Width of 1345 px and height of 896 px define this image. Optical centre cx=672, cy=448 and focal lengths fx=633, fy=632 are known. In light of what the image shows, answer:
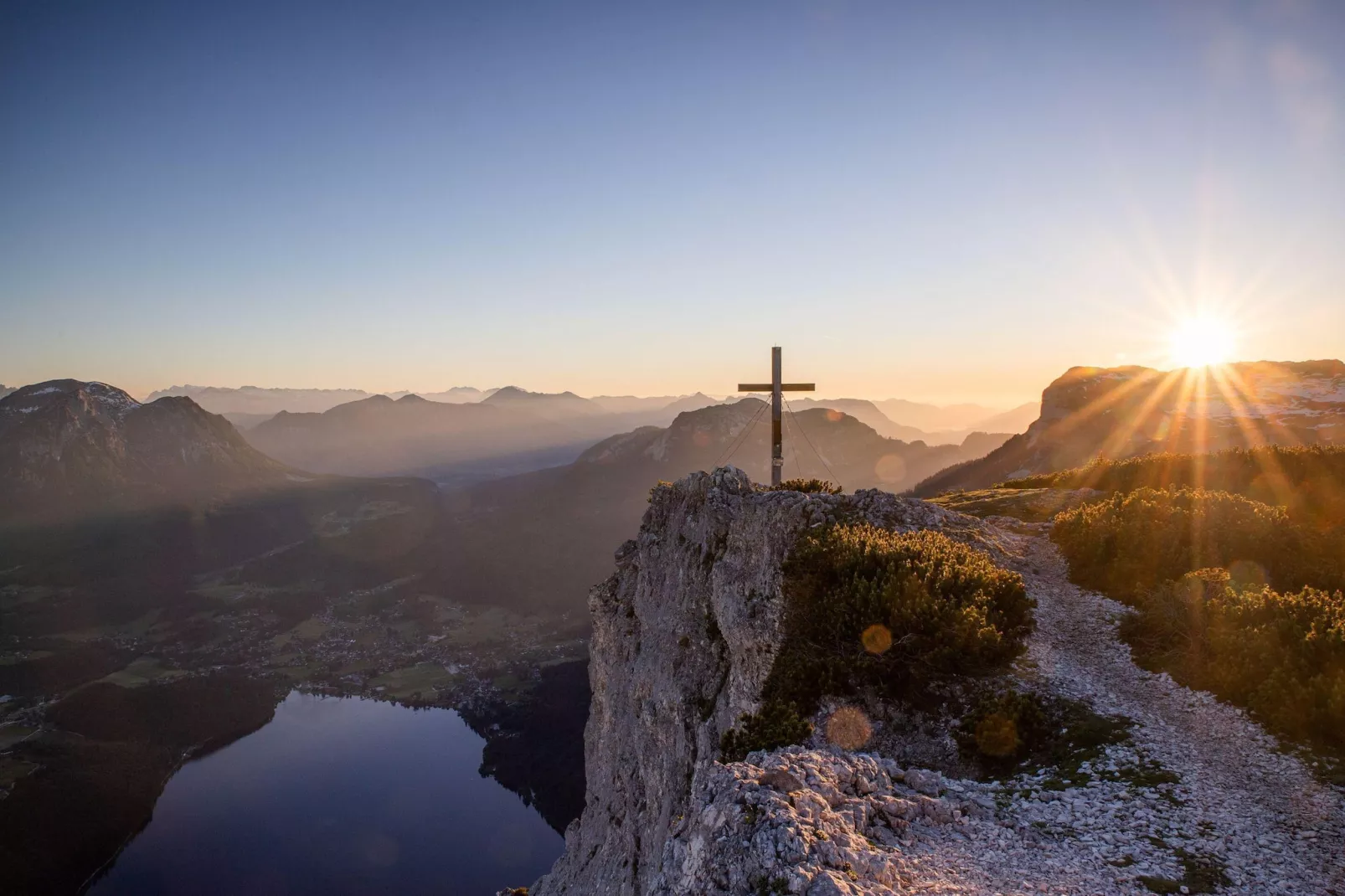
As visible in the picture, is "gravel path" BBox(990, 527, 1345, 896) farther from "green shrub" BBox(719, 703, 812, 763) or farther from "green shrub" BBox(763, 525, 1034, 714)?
"green shrub" BBox(719, 703, 812, 763)

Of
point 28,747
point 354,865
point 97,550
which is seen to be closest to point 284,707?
point 28,747

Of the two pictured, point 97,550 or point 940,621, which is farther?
point 97,550

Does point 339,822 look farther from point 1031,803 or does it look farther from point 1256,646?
point 1256,646

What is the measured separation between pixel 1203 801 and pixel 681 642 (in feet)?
53.8

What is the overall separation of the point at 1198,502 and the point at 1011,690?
12.0m

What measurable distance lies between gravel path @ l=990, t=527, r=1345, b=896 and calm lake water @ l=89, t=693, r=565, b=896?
8713 cm

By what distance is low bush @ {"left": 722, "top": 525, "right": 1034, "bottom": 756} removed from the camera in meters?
14.3

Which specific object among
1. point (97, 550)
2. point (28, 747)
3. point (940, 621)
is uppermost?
point (940, 621)

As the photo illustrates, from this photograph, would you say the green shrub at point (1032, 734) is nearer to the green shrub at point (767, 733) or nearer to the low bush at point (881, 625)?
the low bush at point (881, 625)

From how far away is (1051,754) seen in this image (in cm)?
1180

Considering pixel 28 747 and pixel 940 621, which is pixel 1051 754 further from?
pixel 28 747

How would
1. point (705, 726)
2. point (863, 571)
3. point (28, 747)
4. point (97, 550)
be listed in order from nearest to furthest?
point (863, 571)
point (705, 726)
point (28, 747)
point (97, 550)

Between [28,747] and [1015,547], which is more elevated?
[1015,547]

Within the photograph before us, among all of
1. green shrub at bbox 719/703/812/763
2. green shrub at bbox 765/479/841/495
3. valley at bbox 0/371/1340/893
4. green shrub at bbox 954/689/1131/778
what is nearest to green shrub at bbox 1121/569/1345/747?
valley at bbox 0/371/1340/893
